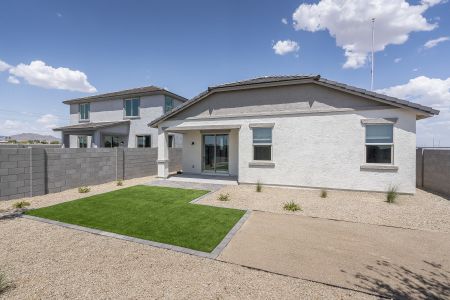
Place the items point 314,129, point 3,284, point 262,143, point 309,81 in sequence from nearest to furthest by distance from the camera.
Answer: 1. point 3,284
2. point 309,81
3. point 314,129
4. point 262,143

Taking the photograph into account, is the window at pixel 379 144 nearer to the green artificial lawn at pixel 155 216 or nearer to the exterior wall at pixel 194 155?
the green artificial lawn at pixel 155 216

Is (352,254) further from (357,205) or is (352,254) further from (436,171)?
(436,171)

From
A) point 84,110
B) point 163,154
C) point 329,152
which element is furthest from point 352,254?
point 84,110

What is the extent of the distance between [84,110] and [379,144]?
27.8 meters

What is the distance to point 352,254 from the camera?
15.2 ft

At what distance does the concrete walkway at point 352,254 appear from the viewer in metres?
3.68

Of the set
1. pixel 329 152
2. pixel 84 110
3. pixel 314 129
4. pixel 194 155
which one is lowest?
pixel 194 155

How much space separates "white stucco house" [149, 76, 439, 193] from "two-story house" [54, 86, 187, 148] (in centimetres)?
826

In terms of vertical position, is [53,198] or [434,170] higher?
[434,170]

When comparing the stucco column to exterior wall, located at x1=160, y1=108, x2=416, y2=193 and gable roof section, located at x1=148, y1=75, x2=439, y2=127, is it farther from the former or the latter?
exterior wall, located at x1=160, y1=108, x2=416, y2=193

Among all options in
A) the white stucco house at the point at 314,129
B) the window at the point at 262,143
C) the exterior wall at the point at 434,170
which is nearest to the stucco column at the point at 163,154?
the white stucco house at the point at 314,129

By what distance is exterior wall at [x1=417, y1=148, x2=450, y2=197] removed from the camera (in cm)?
1043

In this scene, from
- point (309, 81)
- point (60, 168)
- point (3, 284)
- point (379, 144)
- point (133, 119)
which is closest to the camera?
point (3, 284)

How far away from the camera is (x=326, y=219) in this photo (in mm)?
6859
